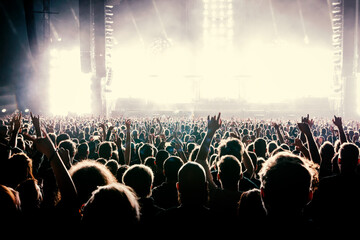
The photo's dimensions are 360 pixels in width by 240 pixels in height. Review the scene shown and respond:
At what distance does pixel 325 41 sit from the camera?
146 ft

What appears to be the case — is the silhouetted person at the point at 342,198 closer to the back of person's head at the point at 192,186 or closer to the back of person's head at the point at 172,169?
the back of person's head at the point at 192,186

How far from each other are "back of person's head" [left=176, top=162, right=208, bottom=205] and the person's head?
0.48 metres

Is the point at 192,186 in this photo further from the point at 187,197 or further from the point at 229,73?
the point at 229,73

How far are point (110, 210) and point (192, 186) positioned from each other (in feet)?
2.69

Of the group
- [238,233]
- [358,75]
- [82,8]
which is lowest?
[238,233]

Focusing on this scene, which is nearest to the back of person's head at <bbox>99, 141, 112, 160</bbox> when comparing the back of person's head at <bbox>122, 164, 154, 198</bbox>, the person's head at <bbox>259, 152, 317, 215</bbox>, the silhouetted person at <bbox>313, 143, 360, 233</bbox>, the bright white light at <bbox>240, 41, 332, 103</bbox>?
the back of person's head at <bbox>122, 164, 154, 198</bbox>

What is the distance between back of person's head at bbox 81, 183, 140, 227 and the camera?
1.41 meters

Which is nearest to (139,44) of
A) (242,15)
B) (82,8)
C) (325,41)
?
(242,15)

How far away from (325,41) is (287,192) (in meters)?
49.2

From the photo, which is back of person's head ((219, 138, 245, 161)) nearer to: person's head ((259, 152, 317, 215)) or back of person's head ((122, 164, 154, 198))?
back of person's head ((122, 164, 154, 198))

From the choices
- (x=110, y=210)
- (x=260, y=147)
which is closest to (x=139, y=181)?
(x=110, y=210)

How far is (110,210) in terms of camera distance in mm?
1420

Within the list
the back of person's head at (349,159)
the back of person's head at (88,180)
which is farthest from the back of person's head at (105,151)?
the back of person's head at (349,159)

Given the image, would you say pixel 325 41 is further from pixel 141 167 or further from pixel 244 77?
pixel 141 167
